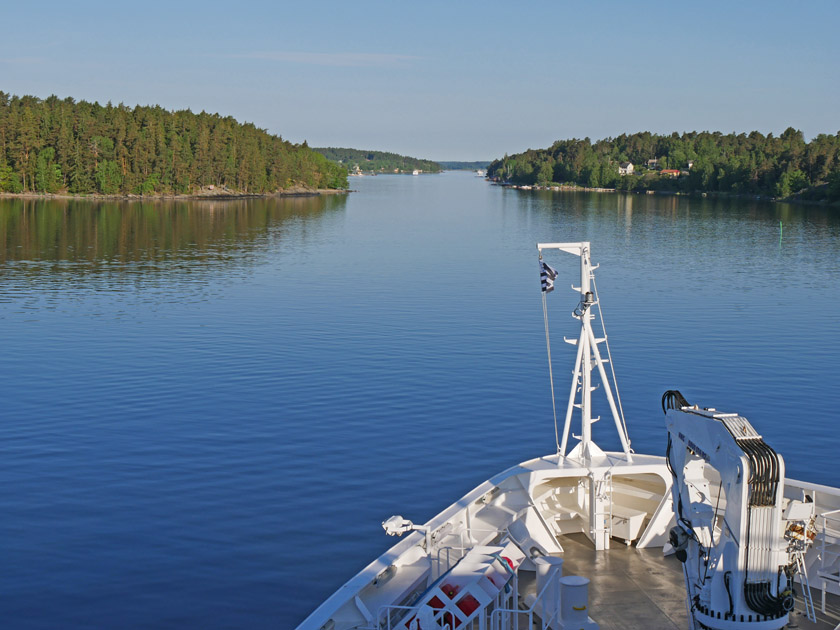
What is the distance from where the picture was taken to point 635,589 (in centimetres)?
1783

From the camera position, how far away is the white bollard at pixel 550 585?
1559 centimetres

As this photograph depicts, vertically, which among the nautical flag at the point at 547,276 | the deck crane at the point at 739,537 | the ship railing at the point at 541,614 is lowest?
the ship railing at the point at 541,614

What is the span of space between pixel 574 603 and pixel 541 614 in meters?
1.07

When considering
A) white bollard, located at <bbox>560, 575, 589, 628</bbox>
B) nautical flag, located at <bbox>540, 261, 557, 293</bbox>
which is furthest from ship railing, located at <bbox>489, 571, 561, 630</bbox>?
nautical flag, located at <bbox>540, 261, 557, 293</bbox>

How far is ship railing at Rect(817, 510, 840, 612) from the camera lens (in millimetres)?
17264

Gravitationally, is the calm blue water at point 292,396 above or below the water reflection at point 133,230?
below

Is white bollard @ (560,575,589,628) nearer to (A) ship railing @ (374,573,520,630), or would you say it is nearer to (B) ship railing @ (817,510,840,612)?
(A) ship railing @ (374,573,520,630)

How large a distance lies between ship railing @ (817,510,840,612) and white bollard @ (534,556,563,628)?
17.2 ft

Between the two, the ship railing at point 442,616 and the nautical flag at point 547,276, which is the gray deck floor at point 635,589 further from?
the nautical flag at point 547,276

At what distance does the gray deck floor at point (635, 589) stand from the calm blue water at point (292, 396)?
5877 mm

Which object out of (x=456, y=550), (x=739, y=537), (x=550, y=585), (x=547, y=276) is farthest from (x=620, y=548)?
(x=739, y=537)

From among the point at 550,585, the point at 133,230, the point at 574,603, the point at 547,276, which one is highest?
the point at 133,230

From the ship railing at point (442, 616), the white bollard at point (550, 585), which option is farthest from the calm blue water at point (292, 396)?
the white bollard at point (550, 585)

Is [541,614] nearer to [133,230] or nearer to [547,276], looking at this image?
[547,276]
